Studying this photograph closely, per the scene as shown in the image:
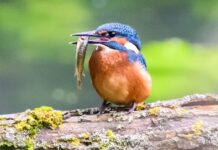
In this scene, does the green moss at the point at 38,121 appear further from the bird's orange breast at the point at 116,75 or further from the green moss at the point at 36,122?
the bird's orange breast at the point at 116,75

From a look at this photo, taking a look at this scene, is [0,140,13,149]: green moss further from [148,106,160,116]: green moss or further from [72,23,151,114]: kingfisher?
[148,106,160,116]: green moss

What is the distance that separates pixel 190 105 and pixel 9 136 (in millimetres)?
532

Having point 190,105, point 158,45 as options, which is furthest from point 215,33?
point 190,105

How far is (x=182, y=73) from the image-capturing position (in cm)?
278

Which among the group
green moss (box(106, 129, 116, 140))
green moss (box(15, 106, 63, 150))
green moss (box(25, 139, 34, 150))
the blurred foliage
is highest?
the blurred foliage

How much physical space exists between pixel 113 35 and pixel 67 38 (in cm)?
134

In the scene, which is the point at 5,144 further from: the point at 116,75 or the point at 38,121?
the point at 116,75

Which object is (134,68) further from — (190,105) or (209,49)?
(209,49)

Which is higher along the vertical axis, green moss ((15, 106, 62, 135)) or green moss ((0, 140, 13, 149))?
green moss ((15, 106, 62, 135))

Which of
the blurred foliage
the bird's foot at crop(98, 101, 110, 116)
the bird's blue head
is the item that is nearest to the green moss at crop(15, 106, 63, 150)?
the bird's foot at crop(98, 101, 110, 116)

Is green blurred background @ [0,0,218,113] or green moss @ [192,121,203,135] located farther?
green blurred background @ [0,0,218,113]

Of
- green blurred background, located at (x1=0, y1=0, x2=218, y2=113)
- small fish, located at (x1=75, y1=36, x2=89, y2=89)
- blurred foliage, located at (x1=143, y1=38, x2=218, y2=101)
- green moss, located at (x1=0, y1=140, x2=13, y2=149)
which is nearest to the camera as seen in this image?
green moss, located at (x1=0, y1=140, x2=13, y2=149)

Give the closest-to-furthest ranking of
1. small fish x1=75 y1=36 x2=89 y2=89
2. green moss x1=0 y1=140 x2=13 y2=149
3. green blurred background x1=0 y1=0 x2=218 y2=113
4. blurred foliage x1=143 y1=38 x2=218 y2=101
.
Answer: green moss x1=0 y1=140 x2=13 y2=149
small fish x1=75 y1=36 x2=89 y2=89
blurred foliage x1=143 y1=38 x2=218 y2=101
green blurred background x1=0 y1=0 x2=218 y2=113

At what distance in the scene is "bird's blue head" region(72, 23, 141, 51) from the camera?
1705 mm
